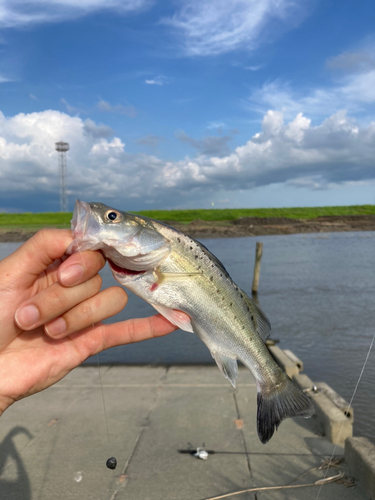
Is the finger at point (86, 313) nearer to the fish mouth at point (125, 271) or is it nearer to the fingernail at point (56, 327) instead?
the fingernail at point (56, 327)

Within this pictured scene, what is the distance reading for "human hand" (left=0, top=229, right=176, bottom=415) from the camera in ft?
7.31

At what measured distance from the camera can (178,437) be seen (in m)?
6.46

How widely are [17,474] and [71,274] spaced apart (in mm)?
4928

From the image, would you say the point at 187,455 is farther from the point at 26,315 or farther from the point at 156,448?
the point at 26,315

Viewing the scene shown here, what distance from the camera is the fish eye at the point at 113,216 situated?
7.28ft

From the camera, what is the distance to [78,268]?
2201 mm

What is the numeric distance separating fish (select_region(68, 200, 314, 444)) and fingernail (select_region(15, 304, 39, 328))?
1.29 ft

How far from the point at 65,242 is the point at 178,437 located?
530 cm

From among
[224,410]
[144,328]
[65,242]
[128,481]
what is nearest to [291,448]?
[224,410]

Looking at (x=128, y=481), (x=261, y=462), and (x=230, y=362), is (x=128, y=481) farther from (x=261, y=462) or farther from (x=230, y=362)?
(x=230, y=362)

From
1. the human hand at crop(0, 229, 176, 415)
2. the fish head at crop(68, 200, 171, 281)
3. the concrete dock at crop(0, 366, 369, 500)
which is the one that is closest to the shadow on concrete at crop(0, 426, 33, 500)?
the concrete dock at crop(0, 366, 369, 500)

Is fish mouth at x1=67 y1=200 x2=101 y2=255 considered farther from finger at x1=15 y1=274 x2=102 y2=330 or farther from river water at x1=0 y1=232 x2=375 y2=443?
river water at x1=0 y1=232 x2=375 y2=443

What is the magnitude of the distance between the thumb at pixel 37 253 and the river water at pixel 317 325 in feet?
24.1


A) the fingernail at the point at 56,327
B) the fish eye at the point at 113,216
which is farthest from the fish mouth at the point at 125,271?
the fingernail at the point at 56,327
